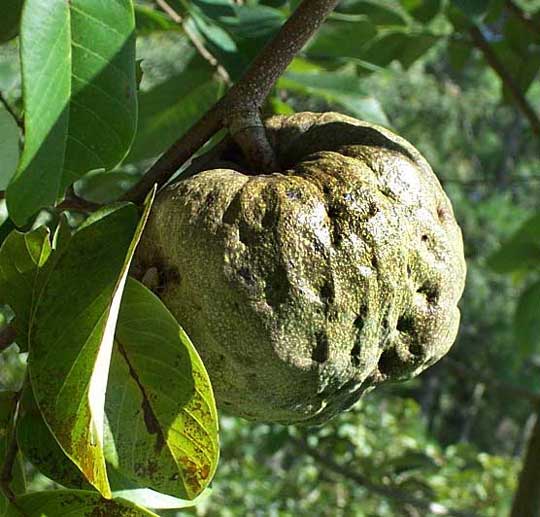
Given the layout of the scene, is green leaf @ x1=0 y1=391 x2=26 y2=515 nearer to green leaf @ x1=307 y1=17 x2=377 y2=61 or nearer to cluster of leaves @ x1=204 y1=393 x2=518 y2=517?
green leaf @ x1=307 y1=17 x2=377 y2=61

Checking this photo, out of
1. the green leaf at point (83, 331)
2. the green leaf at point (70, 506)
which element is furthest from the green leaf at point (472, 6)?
the green leaf at point (70, 506)

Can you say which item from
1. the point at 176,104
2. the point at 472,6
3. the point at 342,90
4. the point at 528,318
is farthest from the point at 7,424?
the point at 528,318

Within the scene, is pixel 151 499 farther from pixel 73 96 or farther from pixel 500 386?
pixel 500 386

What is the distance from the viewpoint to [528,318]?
2.62 m

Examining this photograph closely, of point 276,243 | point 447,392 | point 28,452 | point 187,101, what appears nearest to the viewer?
point 276,243

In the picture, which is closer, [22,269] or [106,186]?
[22,269]

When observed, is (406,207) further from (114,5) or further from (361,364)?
(114,5)

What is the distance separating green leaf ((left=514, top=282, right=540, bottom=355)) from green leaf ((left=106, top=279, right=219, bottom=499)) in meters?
1.93

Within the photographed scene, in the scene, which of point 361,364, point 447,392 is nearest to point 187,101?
point 361,364

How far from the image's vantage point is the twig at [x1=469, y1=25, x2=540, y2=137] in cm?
220

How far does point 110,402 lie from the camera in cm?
85

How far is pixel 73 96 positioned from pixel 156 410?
0.29 metres

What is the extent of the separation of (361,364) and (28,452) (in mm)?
343

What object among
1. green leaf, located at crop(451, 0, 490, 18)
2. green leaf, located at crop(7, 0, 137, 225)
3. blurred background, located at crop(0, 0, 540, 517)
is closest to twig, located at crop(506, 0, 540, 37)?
blurred background, located at crop(0, 0, 540, 517)
